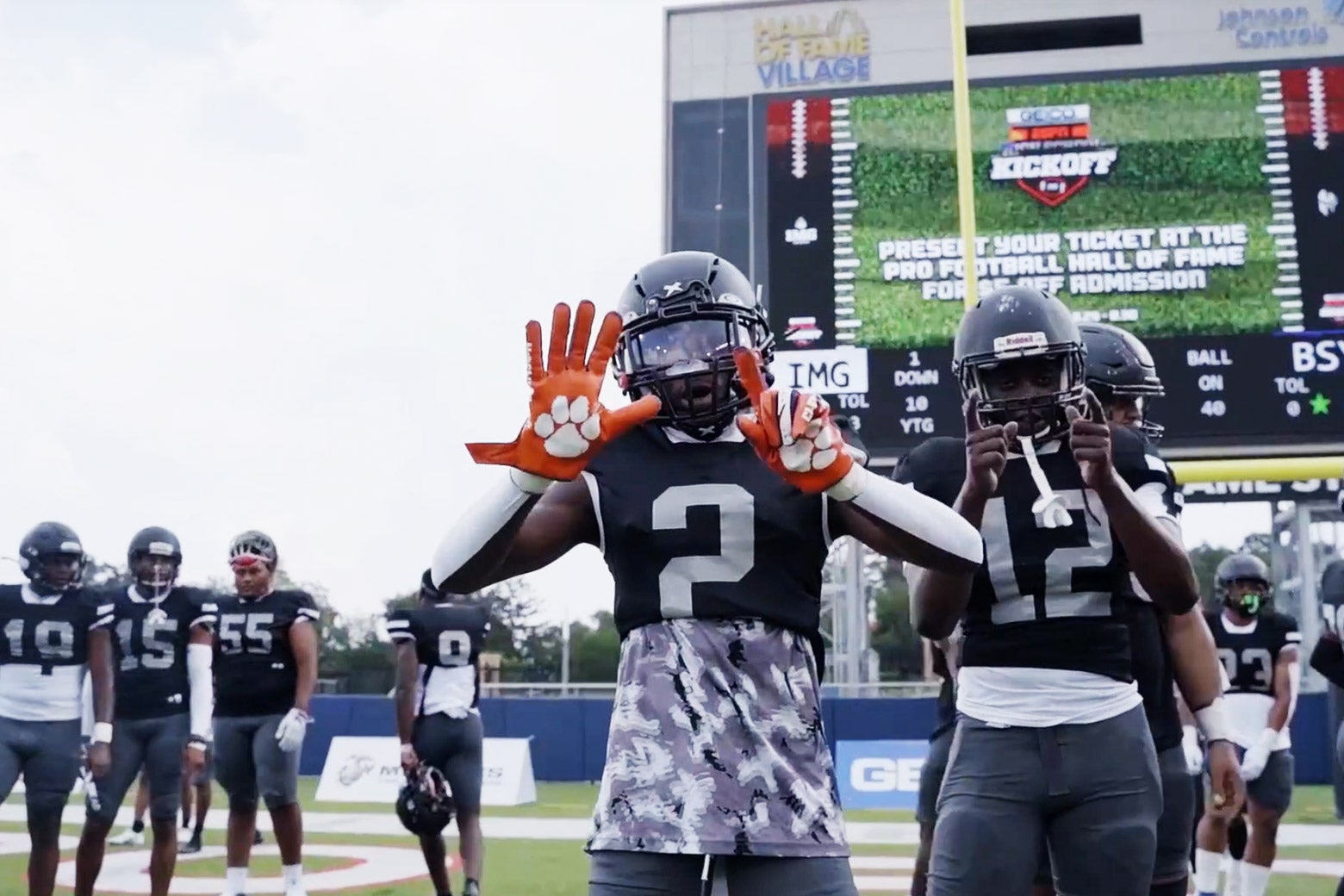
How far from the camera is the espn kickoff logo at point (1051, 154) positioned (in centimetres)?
1195

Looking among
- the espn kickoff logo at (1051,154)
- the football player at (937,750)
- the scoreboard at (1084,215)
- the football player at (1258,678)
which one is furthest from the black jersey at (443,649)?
the espn kickoff logo at (1051,154)

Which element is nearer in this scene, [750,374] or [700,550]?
[750,374]

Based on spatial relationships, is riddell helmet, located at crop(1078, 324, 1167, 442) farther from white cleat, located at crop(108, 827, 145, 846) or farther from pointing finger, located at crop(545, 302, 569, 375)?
white cleat, located at crop(108, 827, 145, 846)

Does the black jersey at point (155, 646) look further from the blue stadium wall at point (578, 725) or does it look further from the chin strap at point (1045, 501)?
the blue stadium wall at point (578, 725)

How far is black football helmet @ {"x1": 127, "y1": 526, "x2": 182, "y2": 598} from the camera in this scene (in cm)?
681

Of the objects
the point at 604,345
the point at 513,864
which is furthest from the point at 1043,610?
the point at 513,864

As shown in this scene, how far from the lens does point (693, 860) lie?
2.37 meters

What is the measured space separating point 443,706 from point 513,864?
2191 millimetres

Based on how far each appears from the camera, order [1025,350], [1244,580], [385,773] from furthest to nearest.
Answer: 1. [385,773]
2. [1244,580]
3. [1025,350]

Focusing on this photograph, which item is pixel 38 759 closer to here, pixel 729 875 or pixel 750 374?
pixel 729 875

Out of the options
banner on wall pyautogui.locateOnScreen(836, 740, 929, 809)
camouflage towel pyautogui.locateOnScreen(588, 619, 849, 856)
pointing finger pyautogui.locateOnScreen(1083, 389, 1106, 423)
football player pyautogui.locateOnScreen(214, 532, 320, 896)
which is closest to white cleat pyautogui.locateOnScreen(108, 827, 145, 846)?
football player pyautogui.locateOnScreen(214, 532, 320, 896)

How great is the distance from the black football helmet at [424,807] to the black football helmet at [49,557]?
1.88 metres

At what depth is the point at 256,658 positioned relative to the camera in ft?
22.2

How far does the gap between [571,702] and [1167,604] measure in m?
13.0
